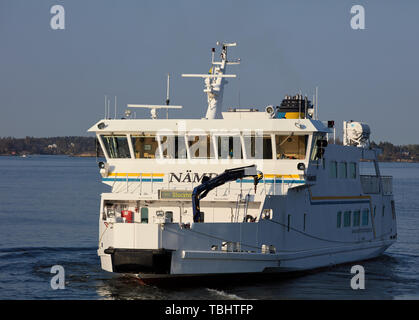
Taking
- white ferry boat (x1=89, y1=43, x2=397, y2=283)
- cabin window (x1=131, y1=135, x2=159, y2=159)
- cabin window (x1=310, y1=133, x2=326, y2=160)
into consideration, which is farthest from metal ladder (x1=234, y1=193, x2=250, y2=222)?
cabin window (x1=131, y1=135, x2=159, y2=159)

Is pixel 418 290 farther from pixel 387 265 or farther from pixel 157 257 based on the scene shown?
pixel 157 257

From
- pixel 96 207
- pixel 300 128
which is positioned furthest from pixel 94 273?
pixel 96 207

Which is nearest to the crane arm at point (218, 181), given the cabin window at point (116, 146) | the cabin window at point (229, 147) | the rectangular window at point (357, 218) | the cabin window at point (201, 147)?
the cabin window at point (229, 147)

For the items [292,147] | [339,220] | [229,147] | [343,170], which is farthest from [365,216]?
[229,147]

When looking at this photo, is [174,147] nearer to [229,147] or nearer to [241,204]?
[229,147]

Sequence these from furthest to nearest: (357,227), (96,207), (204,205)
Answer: (96,207) → (357,227) → (204,205)

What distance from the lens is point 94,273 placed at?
83.2 ft

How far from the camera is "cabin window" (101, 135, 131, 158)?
24.7 metres

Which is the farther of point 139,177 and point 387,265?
point 387,265

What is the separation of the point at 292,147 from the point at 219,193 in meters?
2.72

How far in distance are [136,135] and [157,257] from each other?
5.13 metres

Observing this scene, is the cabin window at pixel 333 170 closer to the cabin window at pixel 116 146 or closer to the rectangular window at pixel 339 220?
the rectangular window at pixel 339 220

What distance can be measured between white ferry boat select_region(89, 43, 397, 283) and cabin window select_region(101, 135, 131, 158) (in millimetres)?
35

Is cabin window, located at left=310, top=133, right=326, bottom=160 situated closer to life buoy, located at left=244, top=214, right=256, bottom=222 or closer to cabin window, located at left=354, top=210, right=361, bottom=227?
life buoy, located at left=244, top=214, right=256, bottom=222
